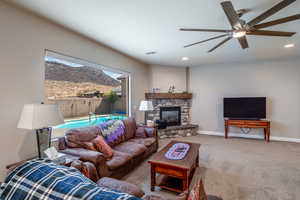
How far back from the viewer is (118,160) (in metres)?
2.37

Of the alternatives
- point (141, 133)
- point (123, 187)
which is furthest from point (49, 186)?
point (141, 133)

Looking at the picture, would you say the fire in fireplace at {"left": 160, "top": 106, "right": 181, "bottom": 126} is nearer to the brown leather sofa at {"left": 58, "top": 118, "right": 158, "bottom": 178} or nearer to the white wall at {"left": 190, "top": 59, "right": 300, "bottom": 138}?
the white wall at {"left": 190, "top": 59, "right": 300, "bottom": 138}

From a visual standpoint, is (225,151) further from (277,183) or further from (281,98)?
(281,98)

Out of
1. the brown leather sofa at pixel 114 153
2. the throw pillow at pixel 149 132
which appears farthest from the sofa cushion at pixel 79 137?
the throw pillow at pixel 149 132

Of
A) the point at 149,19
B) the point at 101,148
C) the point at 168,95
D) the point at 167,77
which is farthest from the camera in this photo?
the point at 167,77

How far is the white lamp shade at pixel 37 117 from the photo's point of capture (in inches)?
63.2

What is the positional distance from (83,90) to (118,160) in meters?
1.74

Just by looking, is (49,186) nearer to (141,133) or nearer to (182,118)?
(141,133)

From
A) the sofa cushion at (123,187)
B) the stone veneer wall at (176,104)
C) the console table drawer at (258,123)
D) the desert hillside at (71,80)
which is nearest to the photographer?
the sofa cushion at (123,187)

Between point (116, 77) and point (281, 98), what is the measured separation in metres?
5.14

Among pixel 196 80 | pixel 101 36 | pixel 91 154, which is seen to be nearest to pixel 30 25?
pixel 101 36

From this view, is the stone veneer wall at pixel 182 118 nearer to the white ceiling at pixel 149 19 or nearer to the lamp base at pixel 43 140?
the white ceiling at pixel 149 19

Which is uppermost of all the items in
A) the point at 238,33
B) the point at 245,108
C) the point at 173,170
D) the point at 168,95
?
the point at 238,33

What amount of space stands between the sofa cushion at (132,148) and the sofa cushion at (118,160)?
0.49ft
